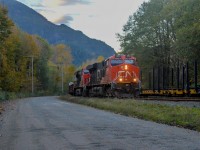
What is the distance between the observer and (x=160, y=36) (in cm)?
7562

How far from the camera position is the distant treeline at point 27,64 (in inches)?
3073

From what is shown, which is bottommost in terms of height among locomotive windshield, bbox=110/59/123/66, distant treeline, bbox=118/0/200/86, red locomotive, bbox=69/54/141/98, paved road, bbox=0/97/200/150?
paved road, bbox=0/97/200/150

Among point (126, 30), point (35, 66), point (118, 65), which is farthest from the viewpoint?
point (35, 66)

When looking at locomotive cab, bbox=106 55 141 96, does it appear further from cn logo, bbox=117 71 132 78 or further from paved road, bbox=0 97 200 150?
paved road, bbox=0 97 200 150

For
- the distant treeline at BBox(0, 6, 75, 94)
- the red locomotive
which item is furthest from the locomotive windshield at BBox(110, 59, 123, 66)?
the distant treeline at BBox(0, 6, 75, 94)

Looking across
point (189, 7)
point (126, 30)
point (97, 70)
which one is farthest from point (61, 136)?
point (126, 30)

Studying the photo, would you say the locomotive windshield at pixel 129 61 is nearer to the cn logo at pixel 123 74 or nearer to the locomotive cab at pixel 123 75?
the locomotive cab at pixel 123 75

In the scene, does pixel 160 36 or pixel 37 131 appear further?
pixel 160 36

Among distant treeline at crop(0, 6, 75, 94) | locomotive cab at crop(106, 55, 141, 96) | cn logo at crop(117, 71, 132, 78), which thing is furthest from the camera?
distant treeline at crop(0, 6, 75, 94)

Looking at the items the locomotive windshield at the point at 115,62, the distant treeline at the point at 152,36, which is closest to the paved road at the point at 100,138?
the locomotive windshield at the point at 115,62

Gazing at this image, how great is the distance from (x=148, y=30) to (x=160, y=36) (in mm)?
2395

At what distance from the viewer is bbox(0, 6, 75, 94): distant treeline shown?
7806 centimetres

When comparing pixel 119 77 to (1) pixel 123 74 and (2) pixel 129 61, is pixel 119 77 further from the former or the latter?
(2) pixel 129 61

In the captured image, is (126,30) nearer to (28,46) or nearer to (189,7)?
(189,7)
